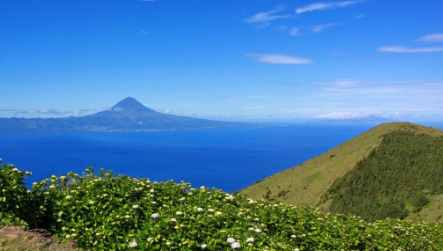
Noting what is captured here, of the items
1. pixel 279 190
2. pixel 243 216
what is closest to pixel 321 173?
pixel 279 190

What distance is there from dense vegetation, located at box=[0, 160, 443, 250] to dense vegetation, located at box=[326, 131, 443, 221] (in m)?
30.1

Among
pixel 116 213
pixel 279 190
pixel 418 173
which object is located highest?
pixel 116 213

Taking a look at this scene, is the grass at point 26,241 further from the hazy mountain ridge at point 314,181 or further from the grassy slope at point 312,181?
the grassy slope at point 312,181

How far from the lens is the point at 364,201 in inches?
1563

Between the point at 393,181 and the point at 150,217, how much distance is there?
42.8m

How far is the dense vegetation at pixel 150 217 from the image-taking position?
234 inches

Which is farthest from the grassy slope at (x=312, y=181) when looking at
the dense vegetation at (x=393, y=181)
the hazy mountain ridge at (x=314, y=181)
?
the dense vegetation at (x=393, y=181)

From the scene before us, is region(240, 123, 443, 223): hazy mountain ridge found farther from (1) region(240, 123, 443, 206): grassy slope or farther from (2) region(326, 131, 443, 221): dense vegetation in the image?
(2) region(326, 131, 443, 221): dense vegetation

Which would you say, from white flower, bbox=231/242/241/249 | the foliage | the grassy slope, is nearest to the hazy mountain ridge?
the grassy slope

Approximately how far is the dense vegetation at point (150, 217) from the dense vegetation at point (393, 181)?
98.8ft

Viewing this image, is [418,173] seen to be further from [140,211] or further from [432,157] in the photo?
[140,211]

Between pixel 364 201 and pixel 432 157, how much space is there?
12.8 meters

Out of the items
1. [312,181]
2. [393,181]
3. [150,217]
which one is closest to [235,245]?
A: [150,217]

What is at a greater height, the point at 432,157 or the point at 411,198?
the point at 432,157
